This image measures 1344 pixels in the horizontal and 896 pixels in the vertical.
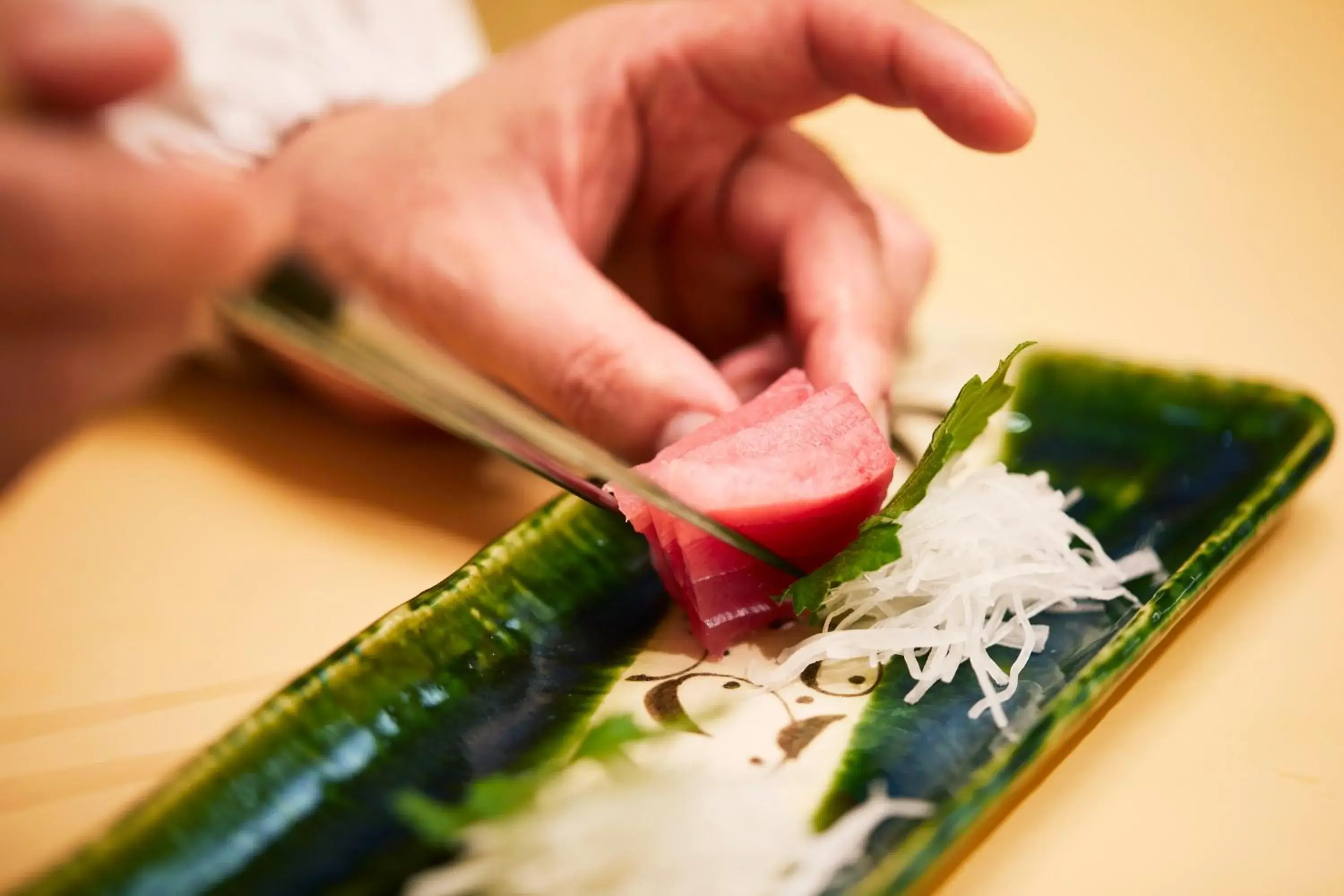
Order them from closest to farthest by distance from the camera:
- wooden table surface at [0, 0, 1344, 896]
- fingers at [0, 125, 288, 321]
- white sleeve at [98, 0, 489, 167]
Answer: fingers at [0, 125, 288, 321] < wooden table surface at [0, 0, 1344, 896] < white sleeve at [98, 0, 489, 167]

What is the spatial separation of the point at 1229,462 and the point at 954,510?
19.0 inches

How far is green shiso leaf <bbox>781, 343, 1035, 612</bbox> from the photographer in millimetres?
1175

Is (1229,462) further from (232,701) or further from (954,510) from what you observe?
(232,701)

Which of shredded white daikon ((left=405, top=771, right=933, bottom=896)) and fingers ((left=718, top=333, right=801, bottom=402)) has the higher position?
fingers ((left=718, top=333, right=801, bottom=402))

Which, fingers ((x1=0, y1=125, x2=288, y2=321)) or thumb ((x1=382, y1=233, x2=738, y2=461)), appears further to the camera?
thumb ((x1=382, y1=233, x2=738, y2=461))

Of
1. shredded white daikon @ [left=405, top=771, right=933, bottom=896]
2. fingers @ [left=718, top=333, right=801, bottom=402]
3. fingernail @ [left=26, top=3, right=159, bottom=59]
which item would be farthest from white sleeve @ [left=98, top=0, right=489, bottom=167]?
shredded white daikon @ [left=405, top=771, right=933, bottom=896]

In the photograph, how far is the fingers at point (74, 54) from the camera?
1.85 feet

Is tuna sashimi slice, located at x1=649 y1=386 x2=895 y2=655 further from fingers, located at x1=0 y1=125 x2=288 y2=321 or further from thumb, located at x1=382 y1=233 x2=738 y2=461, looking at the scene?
fingers, located at x1=0 y1=125 x2=288 y2=321

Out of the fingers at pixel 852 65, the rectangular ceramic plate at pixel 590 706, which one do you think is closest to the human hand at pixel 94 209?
the rectangular ceramic plate at pixel 590 706

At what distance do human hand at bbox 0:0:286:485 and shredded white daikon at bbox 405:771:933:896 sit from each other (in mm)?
538

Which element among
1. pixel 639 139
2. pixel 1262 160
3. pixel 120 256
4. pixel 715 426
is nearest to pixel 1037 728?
pixel 715 426

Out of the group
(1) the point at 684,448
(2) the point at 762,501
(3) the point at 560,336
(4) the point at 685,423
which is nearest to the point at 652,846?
(2) the point at 762,501

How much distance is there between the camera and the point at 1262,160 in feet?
9.46

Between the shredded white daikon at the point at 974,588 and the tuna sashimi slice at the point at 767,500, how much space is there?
0.07 metres
